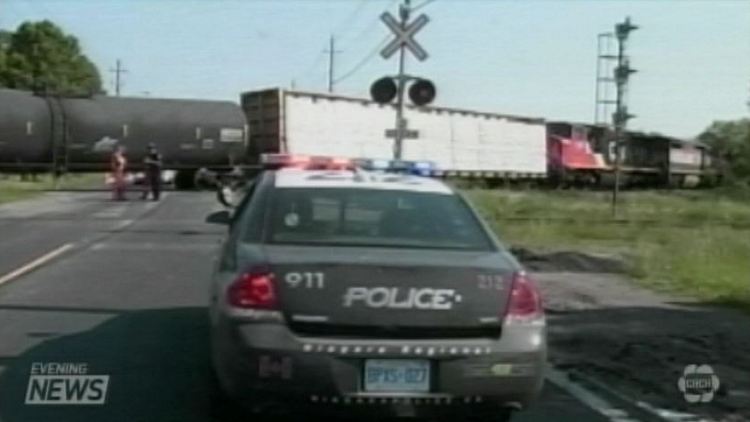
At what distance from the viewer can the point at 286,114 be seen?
48.9 meters

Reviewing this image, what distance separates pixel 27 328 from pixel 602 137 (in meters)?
53.4

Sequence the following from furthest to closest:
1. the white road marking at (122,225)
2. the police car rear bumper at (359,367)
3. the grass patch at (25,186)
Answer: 1. the grass patch at (25,186)
2. the white road marking at (122,225)
3. the police car rear bumper at (359,367)

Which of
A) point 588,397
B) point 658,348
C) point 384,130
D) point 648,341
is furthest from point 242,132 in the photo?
point 588,397

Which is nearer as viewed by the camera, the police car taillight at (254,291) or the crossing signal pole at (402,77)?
the police car taillight at (254,291)

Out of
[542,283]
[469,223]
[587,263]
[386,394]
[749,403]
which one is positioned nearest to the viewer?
[386,394]

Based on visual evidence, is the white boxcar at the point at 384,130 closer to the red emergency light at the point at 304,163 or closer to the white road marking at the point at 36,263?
the white road marking at the point at 36,263

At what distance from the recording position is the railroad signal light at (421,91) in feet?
74.0

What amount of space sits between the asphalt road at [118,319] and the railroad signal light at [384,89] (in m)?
3.61

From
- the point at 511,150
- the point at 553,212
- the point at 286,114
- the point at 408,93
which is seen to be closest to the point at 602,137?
the point at 511,150

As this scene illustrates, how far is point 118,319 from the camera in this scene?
41.0 feet

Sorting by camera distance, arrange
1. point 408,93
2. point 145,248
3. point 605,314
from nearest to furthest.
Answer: point 605,314, point 145,248, point 408,93

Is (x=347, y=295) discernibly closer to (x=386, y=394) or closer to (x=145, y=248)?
(x=386, y=394)

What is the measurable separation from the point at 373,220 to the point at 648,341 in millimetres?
4394

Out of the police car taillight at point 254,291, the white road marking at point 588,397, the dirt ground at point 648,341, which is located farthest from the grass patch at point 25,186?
the police car taillight at point 254,291
